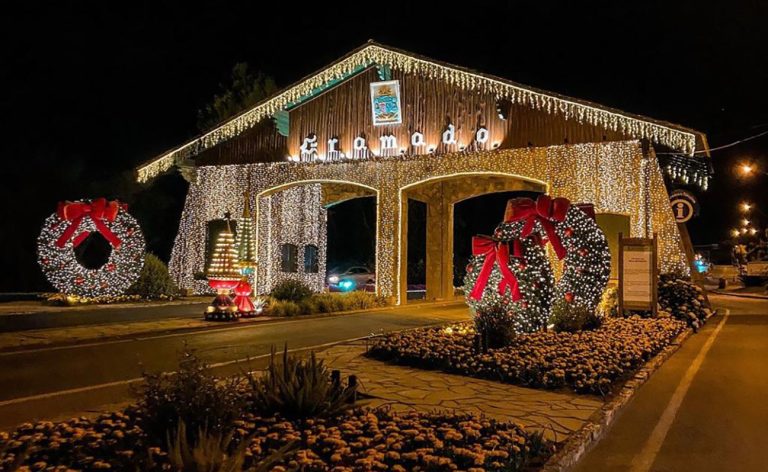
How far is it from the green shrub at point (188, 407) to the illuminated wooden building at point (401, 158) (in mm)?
16479

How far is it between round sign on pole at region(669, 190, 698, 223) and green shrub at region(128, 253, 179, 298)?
1743cm

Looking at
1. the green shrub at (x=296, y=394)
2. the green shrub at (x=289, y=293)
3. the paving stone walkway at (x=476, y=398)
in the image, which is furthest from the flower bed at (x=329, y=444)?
the green shrub at (x=289, y=293)

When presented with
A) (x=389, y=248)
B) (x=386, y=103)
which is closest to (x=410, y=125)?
(x=386, y=103)

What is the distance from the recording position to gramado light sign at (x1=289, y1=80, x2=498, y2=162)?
71.2ft

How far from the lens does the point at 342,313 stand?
19.5 meters

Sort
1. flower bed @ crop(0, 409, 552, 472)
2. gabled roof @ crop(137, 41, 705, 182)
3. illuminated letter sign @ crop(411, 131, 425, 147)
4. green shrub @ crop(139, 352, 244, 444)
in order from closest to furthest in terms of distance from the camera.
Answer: flower bed @ crop(0, 409, 552, 472)
green shrub @ crop(139, 352, 244, 444)
gabled roof @ crop(137, 41, 705, 182)
illuminated letter sign @ crop(411, 131, 425, 147)

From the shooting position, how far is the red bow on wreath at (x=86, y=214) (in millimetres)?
20453

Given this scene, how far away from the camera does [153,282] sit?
23.4 m

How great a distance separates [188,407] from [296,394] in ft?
4.49

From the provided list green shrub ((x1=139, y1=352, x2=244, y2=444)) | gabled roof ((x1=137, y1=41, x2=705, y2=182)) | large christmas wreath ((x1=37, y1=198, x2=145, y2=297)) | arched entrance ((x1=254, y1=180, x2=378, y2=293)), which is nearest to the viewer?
green shrub ((x1=139, y1=352, x2=244, y2=444))

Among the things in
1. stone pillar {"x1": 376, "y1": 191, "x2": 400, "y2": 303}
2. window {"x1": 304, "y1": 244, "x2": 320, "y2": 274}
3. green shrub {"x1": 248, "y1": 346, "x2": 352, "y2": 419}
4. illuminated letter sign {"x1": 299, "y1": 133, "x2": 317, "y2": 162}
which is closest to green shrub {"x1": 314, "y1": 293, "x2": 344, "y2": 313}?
stone pillar {"x1": 376, "y1": 191, "x2": 400, "y2": 303}

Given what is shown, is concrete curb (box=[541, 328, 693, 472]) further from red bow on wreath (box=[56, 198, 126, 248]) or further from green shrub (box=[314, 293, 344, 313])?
red bow on wreath (box=[56, 198, 126, 248])

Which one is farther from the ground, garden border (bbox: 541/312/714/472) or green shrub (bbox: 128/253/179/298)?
green shrub (bbox: 128/253/179/298)

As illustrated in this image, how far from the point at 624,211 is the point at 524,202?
7803 millimetres
